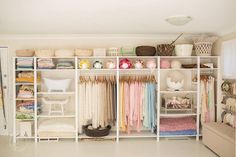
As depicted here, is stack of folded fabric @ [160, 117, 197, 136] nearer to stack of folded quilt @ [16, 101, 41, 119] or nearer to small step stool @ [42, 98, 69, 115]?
small step stool @ [42, 98, 69, 115]

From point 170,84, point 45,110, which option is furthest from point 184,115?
point 45,110

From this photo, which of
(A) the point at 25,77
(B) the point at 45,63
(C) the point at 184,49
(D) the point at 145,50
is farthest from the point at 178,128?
(A) the point at 25,77

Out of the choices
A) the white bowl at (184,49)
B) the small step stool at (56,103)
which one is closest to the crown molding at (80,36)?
the white bowl at (184,49)

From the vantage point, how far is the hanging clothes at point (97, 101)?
4.60 meters

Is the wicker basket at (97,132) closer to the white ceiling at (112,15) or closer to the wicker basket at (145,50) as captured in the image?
the wicker basket at (145,50)

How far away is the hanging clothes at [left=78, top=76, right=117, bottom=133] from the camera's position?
4602mm

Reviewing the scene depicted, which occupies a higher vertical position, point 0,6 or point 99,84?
point 0,6

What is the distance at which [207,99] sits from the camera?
4680 mm

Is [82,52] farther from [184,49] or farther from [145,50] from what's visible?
[184,49]

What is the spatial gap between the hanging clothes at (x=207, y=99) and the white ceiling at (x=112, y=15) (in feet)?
3.35

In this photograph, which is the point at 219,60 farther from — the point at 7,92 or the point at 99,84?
the point at 7,92

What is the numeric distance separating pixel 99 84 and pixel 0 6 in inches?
90.8

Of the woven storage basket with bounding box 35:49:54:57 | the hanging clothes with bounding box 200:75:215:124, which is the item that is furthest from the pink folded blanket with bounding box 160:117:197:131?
the woven storage basket with bounding box 35:49:54:57

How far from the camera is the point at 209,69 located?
4805 millimetres
